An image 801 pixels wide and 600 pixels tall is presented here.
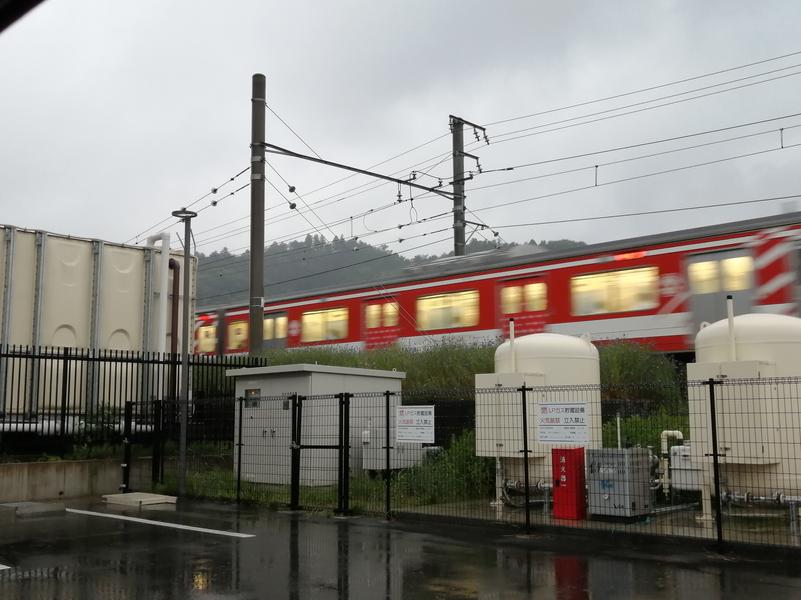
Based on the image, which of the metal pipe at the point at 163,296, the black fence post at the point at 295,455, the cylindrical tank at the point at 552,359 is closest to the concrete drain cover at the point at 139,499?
the black fence post at the point at 295,455

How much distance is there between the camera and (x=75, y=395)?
658 inches

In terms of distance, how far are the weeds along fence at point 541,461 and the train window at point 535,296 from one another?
3662 mm

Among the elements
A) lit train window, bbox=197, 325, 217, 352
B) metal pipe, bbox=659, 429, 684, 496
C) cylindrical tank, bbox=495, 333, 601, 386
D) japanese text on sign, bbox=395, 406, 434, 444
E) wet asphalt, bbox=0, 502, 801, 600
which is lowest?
wet asphalt, bbox=0, 502, 801, 600

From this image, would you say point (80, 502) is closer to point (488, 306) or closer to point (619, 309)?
point (488, 306)

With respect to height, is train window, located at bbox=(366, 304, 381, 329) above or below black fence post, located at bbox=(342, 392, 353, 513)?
above

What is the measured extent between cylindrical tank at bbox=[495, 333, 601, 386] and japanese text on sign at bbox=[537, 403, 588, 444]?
194 cm

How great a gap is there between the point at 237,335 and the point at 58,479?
49.1 feet

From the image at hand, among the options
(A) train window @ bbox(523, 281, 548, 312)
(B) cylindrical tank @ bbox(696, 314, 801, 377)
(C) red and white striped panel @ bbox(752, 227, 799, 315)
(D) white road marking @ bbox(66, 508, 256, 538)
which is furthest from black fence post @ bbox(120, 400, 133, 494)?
(C) red and white striped panel @ bbox(752, 227, 799, 315)

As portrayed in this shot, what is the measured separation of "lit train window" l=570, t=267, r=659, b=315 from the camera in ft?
64.5

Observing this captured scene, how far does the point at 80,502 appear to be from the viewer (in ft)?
52.2

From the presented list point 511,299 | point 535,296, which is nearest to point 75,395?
point 511,299

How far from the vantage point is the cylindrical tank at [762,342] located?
1148 centimetres

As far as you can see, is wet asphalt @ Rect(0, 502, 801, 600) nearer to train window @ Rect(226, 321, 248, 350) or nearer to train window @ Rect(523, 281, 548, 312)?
train window @ Rect(523, 281, 548, 312)

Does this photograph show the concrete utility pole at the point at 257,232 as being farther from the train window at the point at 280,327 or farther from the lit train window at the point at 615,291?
the train window at the point at 280,327
